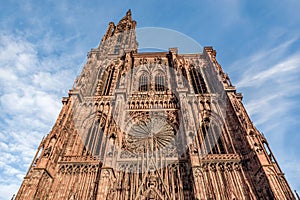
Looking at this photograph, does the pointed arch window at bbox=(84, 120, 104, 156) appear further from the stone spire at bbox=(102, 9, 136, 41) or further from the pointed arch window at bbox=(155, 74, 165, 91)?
the stone spire at bbox=(102, 9, 136, 41)

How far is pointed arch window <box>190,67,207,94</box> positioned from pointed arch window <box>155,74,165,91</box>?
3072 mm

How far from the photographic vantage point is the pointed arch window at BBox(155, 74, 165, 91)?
2045 centimetres

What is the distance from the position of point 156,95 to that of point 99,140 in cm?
661

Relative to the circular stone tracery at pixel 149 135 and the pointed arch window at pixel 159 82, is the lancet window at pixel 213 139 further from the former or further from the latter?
the pointed arch window at pixel 159 82

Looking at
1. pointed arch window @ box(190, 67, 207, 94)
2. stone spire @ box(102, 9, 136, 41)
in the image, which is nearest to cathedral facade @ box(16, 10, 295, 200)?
pointed arch window @ box(190, 67, 207, 94)

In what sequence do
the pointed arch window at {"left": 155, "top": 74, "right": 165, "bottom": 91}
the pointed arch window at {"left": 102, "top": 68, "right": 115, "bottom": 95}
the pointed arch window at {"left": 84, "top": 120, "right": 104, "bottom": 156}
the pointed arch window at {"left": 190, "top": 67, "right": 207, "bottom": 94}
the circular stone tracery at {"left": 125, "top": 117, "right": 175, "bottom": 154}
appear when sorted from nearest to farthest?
the pointed arch window at {"left": 84, "top": 120, "right": 104, "bottom": 156}
the circular stone tracery at {"left": 125, "top": 117, "right": 175, "bottom": 154}
the pointed arch window at {"left": 190, "top": 67, "right": 207, "bottom": 94}
the pointed arch window at {"left": 102, "top": 68, "right": 115, "bottom": 95}
the pointed arch window at {"left": 155, "top": 74, "right": 165, "bottom": 91}

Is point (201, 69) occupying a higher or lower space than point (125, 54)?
lower

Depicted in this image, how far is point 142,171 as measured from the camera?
12383 millimetres

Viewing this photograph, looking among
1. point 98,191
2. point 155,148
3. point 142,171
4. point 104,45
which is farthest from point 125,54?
point 98,191

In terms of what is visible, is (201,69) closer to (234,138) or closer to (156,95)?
(156,95)

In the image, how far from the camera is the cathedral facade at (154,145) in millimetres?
11172

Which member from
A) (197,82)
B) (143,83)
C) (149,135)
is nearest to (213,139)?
(149,135)

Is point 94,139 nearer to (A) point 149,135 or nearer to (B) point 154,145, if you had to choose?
(A) point 149,135

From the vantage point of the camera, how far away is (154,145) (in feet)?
47.4
